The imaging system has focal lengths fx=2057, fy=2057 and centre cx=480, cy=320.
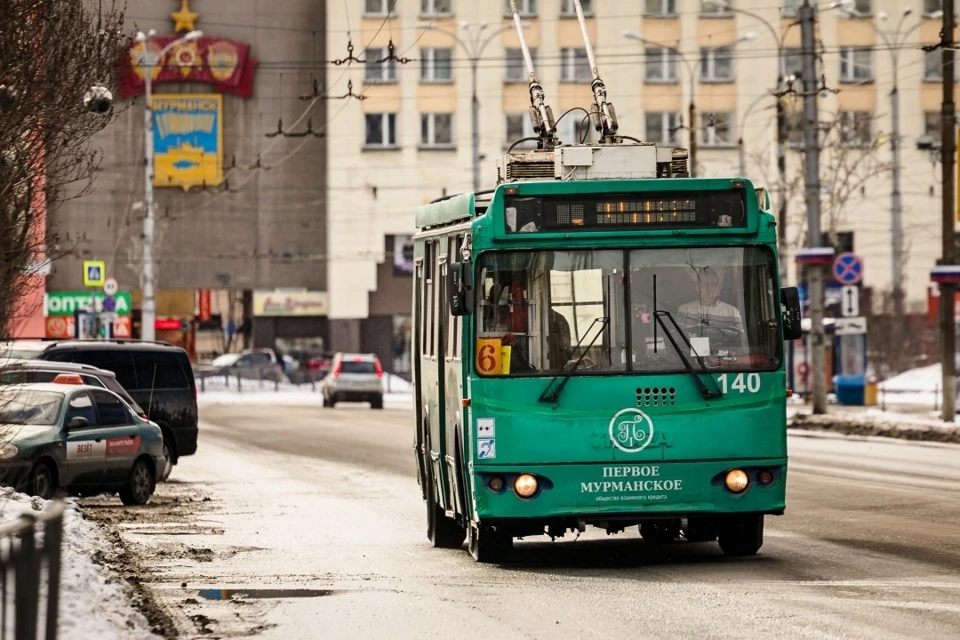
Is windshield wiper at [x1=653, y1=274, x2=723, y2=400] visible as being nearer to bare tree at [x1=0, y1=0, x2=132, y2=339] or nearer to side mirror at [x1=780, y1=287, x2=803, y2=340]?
side mirror at [x1=780, y1=287, x2=803, y2=340]

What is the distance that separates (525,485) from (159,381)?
578 inches

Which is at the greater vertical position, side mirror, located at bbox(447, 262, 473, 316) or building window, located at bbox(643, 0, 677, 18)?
building window, located at bbox(643, 0, 677, 18)

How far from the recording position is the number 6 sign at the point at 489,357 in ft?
43.4

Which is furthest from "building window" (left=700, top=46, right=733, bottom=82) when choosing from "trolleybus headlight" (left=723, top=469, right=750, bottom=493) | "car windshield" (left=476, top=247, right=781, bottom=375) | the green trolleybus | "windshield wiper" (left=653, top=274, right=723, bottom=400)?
"trolleybus headlight" (left=723, top=469, right=750, bottom=493)

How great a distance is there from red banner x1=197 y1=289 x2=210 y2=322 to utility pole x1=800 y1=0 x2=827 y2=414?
54575 millimetres

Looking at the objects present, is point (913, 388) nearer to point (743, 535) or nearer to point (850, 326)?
point (850, 326)

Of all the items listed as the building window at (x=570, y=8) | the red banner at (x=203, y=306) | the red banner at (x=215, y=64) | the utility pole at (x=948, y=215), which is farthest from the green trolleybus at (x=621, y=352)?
the red banner at (x=203, y=306)

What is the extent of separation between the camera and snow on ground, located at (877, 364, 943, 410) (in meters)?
51.5

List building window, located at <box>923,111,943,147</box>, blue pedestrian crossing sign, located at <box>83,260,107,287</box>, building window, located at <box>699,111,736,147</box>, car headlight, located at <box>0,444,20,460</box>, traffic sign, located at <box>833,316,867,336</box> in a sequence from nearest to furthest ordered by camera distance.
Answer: car headlight, located at <box>0,444,20,460</box> < traffic sign, located at <box>833,316,867,336</box> < blue pedestrian crossing sign, located at <box>83,260,107,287</box> < building window, located at <box>923,111,943,147</box> < building window, located at <box>699,111,736,147</box>

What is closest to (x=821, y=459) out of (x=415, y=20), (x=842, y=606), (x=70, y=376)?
(x=70, y=376)

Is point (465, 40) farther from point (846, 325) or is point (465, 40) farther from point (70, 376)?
point (70, 376)

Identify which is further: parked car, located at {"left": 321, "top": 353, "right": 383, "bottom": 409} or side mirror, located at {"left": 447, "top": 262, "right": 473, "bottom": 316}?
parked car, located at {"left": 321, "top": 353, "right": 383, "bottom": 409}

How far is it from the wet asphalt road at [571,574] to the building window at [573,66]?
198 feet

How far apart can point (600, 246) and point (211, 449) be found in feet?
70.4
